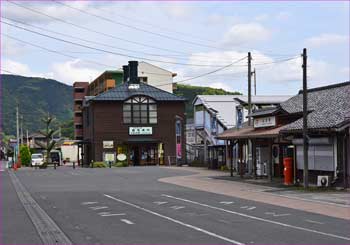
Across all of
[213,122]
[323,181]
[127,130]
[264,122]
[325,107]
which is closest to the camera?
[323,181]

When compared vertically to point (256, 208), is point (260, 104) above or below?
above

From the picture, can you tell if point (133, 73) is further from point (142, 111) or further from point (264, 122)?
point (264, 122)

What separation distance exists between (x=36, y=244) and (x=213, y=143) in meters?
46.7

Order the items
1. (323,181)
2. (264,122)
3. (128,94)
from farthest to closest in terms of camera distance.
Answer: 1. (128,94)
2. (264,122)
3. (323,181)

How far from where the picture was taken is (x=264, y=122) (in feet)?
118

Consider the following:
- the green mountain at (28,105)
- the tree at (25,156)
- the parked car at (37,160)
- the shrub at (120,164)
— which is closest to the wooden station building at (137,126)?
the shrub at (120,164)

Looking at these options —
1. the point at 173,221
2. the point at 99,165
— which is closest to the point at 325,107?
the point at 173,221

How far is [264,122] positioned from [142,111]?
3826 centimetres

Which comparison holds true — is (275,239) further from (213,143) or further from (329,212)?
(213,143)

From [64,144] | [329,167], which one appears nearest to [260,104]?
[329,167]

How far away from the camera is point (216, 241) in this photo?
13.0 metres

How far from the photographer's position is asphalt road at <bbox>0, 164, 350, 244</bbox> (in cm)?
1345

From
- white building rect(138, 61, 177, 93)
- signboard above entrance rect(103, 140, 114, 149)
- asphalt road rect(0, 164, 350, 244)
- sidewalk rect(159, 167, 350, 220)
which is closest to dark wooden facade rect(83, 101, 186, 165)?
signboard above entrance rect(103, 140, 114, 149)

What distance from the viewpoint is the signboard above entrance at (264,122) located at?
34.8m
